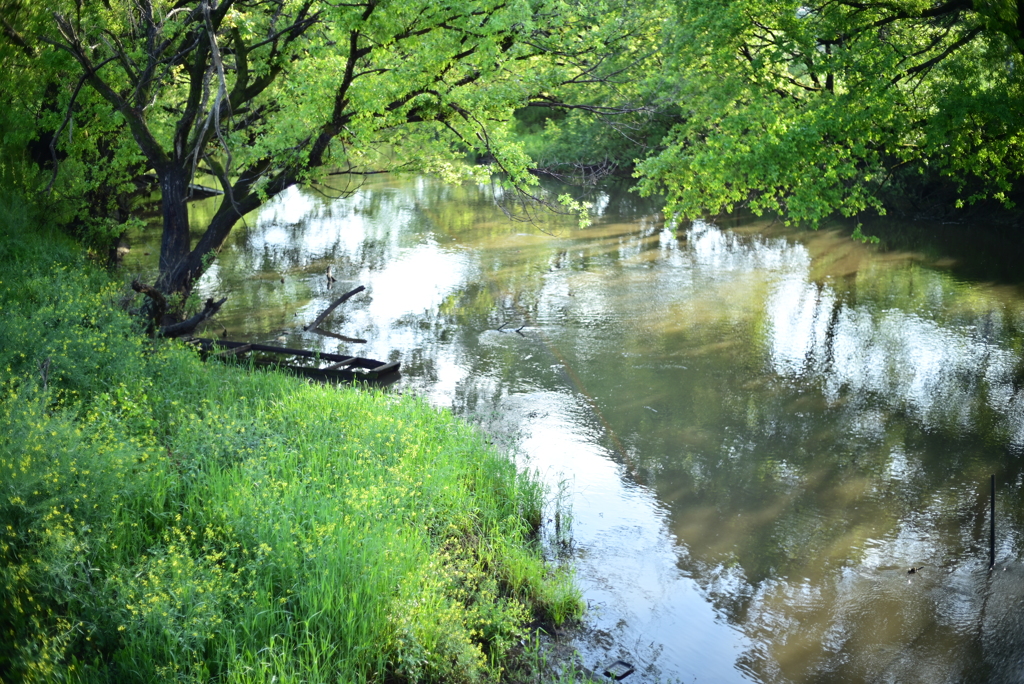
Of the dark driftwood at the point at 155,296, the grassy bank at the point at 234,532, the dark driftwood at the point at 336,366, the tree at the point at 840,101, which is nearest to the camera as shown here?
the grassy bank at the point at 234,532

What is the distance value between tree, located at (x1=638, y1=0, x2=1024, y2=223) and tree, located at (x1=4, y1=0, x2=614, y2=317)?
309 cm

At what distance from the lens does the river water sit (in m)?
7.22

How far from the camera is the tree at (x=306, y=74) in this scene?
11.8 m

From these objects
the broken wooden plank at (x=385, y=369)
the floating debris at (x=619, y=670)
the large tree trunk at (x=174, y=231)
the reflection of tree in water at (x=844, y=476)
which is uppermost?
the large tree trunk at (x=174, y=231)

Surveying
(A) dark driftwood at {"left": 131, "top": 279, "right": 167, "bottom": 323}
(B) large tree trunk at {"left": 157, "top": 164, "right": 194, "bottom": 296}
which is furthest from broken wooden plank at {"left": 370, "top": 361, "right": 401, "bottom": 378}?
(B) large tree trunk at {"left": 157, "top": 164, "right": 194, "bottom": 296}

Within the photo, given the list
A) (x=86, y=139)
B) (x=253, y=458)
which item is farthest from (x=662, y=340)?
(x=86, y=139)

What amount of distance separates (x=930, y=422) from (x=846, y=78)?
5.59 m

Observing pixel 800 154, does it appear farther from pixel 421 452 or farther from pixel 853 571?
pixel 421 452

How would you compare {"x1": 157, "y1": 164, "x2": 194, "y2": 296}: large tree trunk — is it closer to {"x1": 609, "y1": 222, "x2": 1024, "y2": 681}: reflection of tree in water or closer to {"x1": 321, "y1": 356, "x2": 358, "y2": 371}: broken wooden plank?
{"x1": 321, "y1": 356, "x2": 358, "y2": 371}: broken wooden plank

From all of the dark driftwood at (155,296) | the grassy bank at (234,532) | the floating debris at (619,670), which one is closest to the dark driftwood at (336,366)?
the dark driftwood at (155,296)

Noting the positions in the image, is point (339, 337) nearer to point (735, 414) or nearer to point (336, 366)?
point (336, 366)

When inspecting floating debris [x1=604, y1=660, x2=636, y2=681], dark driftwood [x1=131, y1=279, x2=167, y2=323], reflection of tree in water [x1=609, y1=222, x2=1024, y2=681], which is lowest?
floating debris [x1=604, y1=660, x2=636, y2=681]

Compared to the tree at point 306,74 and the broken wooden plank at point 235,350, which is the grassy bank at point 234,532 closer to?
the broken wooden plank at point 235,350

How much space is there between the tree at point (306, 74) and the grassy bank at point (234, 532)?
177 inches
